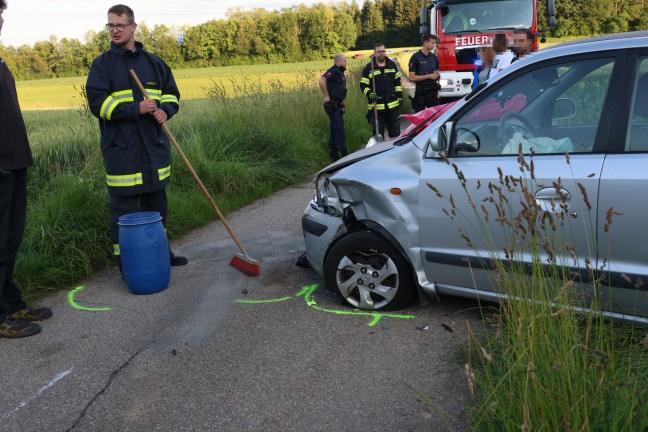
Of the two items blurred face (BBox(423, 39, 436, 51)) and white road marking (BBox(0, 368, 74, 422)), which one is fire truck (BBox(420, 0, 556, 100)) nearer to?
blurred face (BBox(423, 39, 436, 51))

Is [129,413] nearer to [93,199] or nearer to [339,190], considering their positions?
[339,190]

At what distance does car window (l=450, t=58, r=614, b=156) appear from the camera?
12.2 feet

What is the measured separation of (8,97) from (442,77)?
11864 mm

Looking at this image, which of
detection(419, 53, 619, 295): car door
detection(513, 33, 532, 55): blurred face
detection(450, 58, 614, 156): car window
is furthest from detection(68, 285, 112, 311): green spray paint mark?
detection(513, 33, 532, 55): blurred face

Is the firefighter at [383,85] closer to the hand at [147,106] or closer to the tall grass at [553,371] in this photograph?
the hand at [147,106]

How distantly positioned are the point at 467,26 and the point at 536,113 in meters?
11.3

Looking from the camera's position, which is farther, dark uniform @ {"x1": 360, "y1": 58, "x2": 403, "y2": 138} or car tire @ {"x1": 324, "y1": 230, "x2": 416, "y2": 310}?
dark uniform @ {"x1": 360, "y1": 58, "x2": 403, "y2": 138}

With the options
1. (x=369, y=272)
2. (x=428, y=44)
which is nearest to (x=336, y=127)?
(x=428, y=44)

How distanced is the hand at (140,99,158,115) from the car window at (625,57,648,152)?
140 inches

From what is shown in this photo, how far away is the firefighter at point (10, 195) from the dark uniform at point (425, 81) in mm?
8739

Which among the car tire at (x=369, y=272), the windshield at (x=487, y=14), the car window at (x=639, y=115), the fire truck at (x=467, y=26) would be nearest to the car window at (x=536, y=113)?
the car window at (x=639, y=115)

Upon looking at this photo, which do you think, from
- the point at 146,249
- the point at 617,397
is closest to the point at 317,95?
the point at 146,249

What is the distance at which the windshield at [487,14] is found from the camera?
14109 mm

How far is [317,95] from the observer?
1438 centimetres
